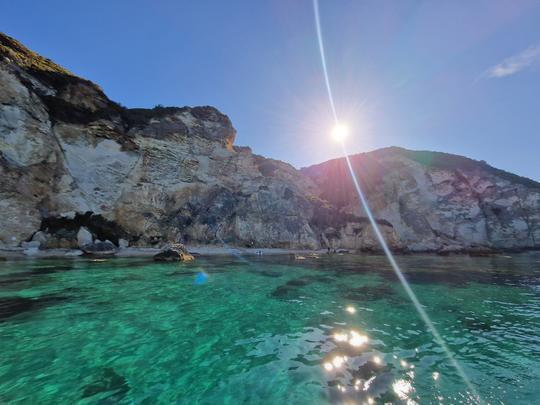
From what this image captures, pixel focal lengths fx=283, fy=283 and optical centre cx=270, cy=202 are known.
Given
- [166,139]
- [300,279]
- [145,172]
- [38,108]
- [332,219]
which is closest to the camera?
[300,279]

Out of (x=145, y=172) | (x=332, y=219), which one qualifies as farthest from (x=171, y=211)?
(x=332, y=219)

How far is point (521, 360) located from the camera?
21.7 ft

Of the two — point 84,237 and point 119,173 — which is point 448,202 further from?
point 84,237

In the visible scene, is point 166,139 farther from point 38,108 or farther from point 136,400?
point 136,400

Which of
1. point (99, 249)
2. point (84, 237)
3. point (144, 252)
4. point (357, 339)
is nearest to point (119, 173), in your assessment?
point (84, 237)

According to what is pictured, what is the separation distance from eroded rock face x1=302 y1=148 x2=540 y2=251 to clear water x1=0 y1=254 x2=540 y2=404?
5038 centimetres

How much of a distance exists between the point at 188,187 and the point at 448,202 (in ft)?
180

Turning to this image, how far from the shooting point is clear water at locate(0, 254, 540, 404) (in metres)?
5.05

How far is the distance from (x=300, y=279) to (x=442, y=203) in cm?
5603

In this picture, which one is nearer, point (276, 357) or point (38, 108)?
point (276, 357)

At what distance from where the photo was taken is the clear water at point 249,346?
505cm

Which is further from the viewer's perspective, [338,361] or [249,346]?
[249,346]

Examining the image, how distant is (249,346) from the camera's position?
7227 mm

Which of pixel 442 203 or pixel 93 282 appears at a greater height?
pixel 442 203
